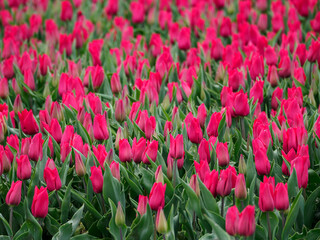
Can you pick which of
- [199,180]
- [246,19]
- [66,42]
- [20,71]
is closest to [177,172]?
[199,180]

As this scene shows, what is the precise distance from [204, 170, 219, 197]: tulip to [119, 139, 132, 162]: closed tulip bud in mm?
469

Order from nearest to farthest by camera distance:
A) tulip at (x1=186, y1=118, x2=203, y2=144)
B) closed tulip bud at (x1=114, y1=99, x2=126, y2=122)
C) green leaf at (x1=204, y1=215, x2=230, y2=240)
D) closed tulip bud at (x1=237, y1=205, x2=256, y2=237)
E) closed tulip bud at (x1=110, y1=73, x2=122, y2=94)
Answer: closed tulip bud at (x1=237, y1=205, x2=256, y2=237) < green leaf at (x1=204, y1=215, x2=230, y2=240) < tulip at (x1=186, y1=118, x2=203, y2=144) < closed tulip bud at (x1=114, y1=99, x2=126, y2=122) < closed tulip bud at (x1=110, y1=73, x2=122, y2=94)

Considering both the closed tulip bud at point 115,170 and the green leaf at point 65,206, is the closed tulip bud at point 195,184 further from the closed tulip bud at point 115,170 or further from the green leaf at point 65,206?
the green leaf at point 65,206

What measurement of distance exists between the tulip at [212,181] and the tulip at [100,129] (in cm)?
72

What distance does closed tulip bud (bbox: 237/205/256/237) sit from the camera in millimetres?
1928

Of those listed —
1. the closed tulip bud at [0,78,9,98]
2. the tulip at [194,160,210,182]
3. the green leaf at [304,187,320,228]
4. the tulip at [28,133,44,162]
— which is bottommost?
the green leaf at [304,187,320,228]

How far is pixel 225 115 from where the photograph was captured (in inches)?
113

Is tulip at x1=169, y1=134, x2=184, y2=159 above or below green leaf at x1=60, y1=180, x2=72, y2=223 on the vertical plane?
above

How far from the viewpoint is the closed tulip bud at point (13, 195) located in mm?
2273

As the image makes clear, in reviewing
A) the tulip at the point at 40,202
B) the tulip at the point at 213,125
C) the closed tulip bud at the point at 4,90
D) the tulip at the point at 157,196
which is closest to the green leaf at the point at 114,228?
the tulip at the point at 157,196

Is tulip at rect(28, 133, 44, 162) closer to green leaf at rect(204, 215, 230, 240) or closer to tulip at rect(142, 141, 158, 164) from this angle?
tulip at rect(142, 141, 158, 164)

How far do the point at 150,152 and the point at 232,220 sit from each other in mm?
648

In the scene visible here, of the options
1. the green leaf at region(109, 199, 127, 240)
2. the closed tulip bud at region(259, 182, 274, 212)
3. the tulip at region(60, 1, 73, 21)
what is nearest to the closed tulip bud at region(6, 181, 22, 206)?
the green leaf at region(109, 199, 127, 240)

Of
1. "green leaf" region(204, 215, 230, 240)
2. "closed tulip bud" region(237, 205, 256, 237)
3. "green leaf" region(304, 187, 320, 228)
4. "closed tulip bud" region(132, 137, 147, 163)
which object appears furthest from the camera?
"closed tulip bud" region(132, 137, 147, 163)
